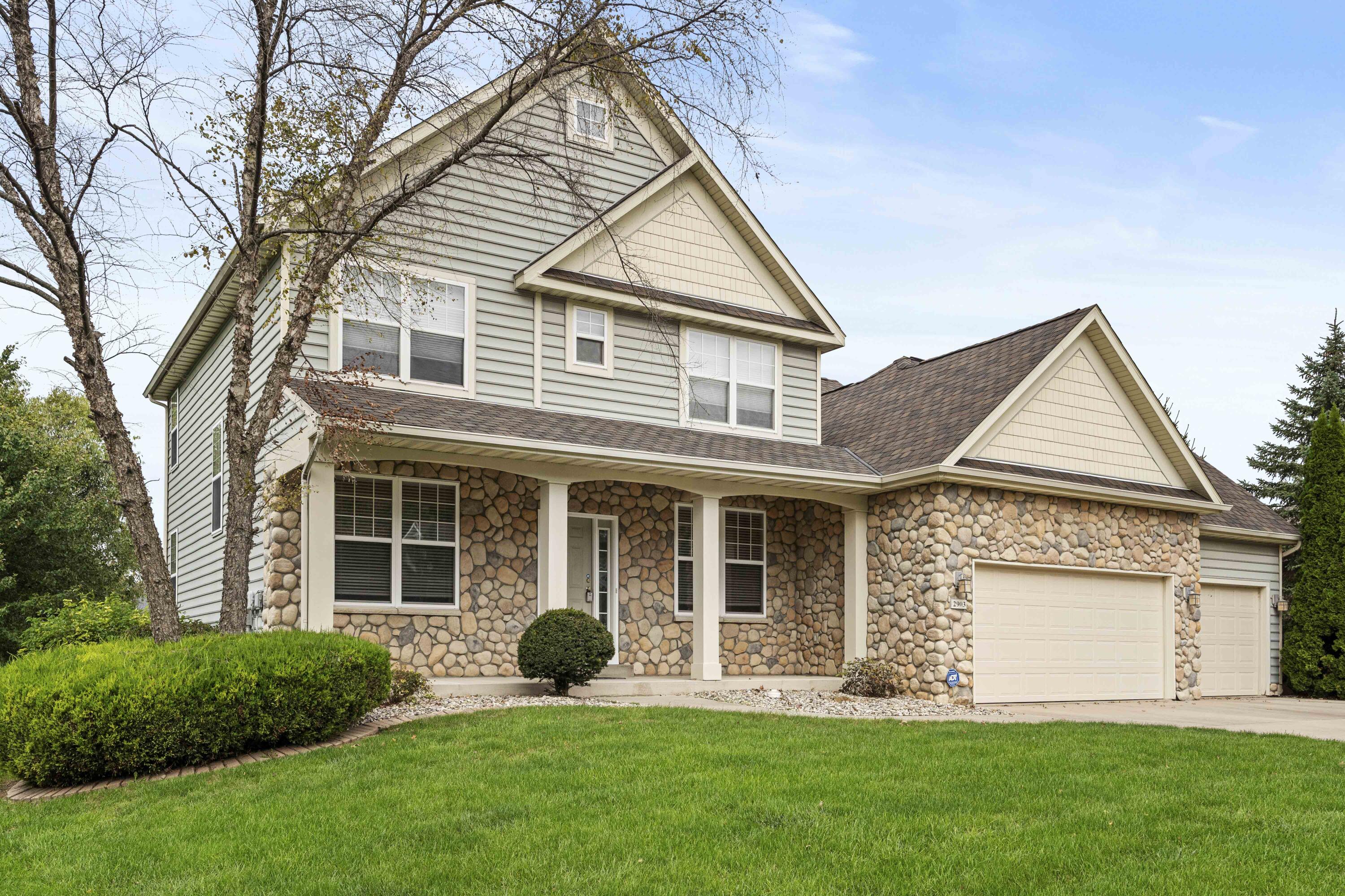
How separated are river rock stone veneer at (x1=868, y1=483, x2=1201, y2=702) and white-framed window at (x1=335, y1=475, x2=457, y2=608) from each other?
18.7 ft

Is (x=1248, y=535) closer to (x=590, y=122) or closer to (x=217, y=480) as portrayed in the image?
(x=590, y=122)

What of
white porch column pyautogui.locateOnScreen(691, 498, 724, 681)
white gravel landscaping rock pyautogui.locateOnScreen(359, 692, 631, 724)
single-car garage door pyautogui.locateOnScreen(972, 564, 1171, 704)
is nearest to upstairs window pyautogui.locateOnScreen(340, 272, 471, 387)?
white porch column pyautogui.locateOnScreen(691, 498, 724, 681)

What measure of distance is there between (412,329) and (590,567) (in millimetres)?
3817

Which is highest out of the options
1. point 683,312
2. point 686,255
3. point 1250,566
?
point 686,255

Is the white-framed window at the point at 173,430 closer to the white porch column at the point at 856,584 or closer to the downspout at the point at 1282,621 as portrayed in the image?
the white porch column at the point at 856,584

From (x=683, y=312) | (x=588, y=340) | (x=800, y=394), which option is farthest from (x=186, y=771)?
(x=800, y=394)

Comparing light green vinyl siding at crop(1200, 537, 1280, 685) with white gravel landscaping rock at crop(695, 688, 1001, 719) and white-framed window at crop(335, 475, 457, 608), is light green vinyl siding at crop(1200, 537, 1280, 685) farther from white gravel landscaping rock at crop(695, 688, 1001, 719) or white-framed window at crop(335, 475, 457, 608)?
white-framed window at crop(335, 475, 457, 608)

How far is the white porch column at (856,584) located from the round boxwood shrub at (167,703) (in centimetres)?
751

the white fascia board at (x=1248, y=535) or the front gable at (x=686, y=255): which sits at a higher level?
the front gable at (x=686, y=255)

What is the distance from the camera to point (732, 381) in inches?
594

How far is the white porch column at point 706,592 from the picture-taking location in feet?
44.2

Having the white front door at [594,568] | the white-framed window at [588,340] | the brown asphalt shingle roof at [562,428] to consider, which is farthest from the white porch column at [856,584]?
the white-framed window at [588,340]

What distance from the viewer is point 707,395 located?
14.9 metres

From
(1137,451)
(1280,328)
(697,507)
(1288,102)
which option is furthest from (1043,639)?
(1280,328)
